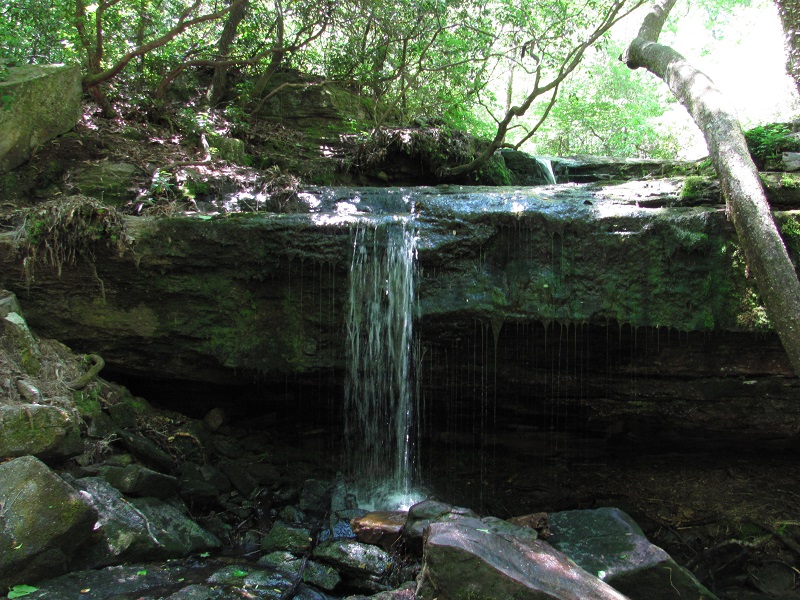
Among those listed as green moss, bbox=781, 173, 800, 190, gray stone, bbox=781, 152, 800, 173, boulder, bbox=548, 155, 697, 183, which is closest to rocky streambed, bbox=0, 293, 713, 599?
green moss, bbox=781, 173, 800, 190

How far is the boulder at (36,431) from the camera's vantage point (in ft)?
13.1

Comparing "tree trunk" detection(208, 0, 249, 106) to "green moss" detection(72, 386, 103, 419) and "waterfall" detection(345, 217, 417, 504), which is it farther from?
"green moss" detection(72, 386, 103, 419)

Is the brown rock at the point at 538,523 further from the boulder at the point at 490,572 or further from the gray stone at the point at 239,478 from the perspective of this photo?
the gray stone at the point at 239,478

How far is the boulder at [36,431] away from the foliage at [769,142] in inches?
292

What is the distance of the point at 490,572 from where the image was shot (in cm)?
328

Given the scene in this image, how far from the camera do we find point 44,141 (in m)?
6.59

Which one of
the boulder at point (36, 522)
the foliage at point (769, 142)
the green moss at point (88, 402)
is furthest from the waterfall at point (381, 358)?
the foliage at point (769, 142)

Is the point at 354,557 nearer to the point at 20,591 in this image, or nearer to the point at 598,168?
the point at 20,591

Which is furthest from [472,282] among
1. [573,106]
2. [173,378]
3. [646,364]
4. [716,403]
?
[573,106]

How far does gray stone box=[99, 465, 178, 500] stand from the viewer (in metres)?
4.68

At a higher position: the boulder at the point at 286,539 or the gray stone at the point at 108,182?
the gray stone at the point at 108,182

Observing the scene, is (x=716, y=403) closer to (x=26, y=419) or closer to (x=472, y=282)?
(x=472, y=282)

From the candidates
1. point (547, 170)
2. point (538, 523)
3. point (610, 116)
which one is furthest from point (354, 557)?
point (610, 116)

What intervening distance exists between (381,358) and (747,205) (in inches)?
151
